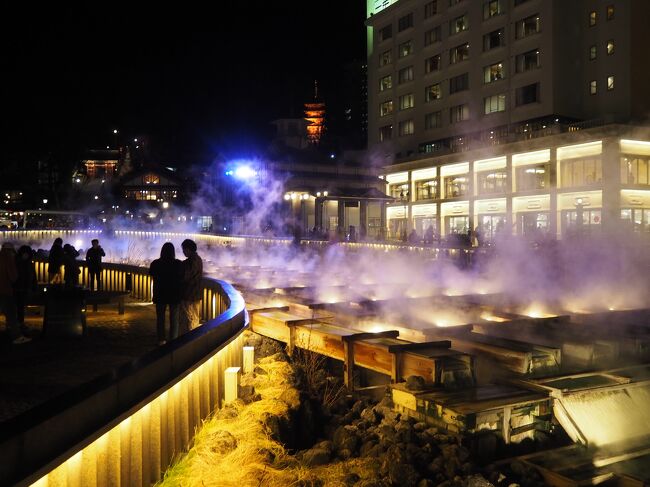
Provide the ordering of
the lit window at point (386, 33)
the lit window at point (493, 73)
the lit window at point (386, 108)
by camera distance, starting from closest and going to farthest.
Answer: the lit window at point (493, 73), the lit window at point (386, 33), the lit window at point (386, 108)

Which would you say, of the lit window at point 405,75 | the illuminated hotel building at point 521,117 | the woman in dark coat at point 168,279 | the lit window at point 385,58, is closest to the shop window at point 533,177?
the illuminated hotel building at point 521,117

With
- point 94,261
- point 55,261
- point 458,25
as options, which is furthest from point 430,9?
point 55,261

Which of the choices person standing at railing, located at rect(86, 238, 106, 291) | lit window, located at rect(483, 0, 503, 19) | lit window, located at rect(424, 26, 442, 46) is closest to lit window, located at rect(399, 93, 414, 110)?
lit window, located at rect(424, 26, 442, 46)

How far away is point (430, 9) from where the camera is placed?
44.2 metres

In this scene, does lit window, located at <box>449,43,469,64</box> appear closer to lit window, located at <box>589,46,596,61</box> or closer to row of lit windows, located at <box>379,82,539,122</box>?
row of lit windows, located at <box>379,82,539,122</box>

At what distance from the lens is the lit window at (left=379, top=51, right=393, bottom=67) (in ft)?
160

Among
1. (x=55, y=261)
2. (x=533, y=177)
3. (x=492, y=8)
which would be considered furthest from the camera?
(x=492, y=8)

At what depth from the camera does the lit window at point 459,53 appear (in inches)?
1623

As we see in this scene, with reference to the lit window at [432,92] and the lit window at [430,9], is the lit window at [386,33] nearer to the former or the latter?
the lit window at [430,9]

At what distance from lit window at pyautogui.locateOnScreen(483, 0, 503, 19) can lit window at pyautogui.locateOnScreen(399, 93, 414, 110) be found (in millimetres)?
9050

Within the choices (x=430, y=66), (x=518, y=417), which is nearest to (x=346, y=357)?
(x=518, y=417)

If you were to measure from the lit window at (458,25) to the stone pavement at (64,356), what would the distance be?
37.5 metres

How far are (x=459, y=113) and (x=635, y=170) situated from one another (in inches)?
606

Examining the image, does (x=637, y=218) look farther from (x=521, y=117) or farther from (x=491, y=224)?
(x=521, y=117)
